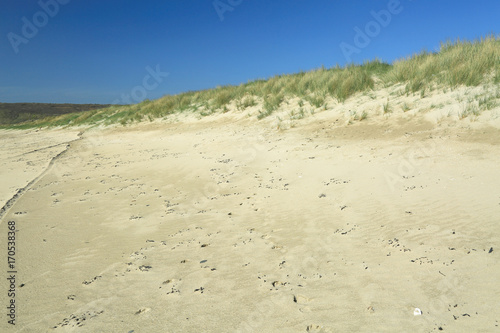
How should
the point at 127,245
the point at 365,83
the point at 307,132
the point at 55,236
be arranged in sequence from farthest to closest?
the point at 365,83, the point at 307,132, the point at 55,236, the point at 127,245

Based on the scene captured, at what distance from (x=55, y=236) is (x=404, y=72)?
9042mm

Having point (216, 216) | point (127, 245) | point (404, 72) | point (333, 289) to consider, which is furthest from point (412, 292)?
point (404, 72)

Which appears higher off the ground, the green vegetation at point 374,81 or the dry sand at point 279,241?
the green vegetation at point 374,81

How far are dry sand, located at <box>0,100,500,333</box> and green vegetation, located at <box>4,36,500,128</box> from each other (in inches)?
76.2

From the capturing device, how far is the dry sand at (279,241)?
2348mm

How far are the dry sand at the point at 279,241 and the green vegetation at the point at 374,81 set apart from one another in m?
1.93

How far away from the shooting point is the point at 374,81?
10141 mm

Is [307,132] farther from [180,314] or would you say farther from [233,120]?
[180,314]

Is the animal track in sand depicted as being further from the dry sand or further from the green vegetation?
the green vegetation

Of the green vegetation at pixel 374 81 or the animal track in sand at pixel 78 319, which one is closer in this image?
the animal track in sand at pixel 78 319

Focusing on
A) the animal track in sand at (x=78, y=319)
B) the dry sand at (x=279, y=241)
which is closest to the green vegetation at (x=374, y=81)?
the dry sand at (x=279, y=241)

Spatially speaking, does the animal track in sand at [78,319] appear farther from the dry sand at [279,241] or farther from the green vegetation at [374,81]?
the green vegetation at [374,81]

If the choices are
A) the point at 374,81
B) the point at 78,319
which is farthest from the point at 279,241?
the point at 374,81

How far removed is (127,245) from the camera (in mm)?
3611
